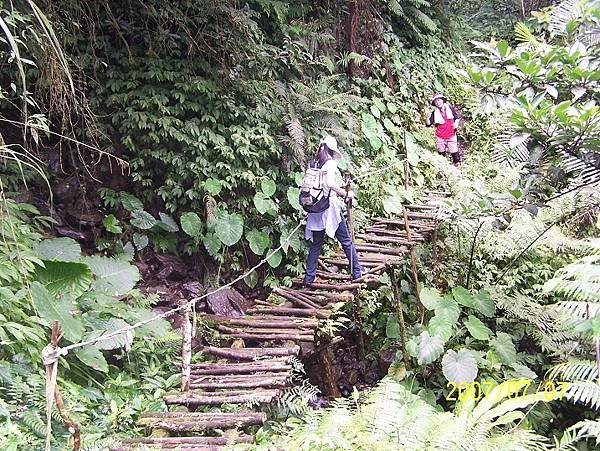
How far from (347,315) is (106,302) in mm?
3057

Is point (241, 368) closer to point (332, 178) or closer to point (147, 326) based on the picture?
point (147, 326)

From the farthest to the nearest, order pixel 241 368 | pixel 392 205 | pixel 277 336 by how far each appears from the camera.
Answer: pixel 392 205 → pixel 277 336 → pixel 241 368

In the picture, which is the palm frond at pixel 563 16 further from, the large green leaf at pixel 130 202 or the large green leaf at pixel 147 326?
the large green leaf at pixel 130 202

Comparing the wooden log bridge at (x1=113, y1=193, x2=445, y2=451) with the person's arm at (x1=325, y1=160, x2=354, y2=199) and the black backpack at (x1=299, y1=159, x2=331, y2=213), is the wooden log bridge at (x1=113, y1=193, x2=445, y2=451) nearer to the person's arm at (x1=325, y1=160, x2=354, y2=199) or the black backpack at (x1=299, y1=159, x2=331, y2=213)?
the black backpack at (x1=299, y1=159, x2=331, y2=213)

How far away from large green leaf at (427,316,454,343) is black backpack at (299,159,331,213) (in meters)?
1.59

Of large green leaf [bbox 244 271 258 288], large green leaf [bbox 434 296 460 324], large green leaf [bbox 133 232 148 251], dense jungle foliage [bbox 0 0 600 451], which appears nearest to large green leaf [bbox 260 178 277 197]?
dense jungle foliage [bbox 0 0 600 451]

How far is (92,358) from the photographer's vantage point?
3.61 metres

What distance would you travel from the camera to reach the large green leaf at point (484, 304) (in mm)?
5562

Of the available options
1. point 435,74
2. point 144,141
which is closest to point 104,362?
point 144,141

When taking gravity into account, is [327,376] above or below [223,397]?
below

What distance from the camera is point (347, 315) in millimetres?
6422

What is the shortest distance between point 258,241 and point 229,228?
1.28ft

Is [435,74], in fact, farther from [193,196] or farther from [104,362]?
[104,362]

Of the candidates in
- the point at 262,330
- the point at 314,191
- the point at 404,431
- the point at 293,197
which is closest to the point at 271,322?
the point at 262,330
